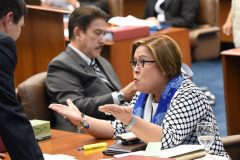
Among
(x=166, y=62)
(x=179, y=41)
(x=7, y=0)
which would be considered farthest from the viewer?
(x=179, y=41)

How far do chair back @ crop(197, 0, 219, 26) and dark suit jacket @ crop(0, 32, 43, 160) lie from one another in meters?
5.28

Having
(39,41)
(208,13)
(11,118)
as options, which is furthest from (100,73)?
(208,13)

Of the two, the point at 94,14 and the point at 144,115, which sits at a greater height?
the point at 94,14

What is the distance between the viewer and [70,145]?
138 inches

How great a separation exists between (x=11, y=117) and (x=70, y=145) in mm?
1081

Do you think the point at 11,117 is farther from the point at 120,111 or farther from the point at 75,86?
the point at 75,86

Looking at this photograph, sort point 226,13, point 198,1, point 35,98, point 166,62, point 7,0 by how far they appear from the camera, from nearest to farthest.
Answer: point 7,0 < point 166,62 < point 35,98 < point 198,1 < point 226,13

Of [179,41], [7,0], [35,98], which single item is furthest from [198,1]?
[7,0]

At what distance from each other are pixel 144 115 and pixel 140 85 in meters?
0.20

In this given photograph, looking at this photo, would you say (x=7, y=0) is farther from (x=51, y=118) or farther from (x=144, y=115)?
(x=51, y=118)

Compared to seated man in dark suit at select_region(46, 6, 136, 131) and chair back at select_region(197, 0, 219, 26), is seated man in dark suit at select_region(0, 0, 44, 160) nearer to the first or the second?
seated man in dark suit at select_region(46, 6, 136, 131)

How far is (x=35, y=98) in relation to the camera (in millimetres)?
4355

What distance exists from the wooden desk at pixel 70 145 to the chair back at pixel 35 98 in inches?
20.3

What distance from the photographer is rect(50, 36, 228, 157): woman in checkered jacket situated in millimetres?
3277
